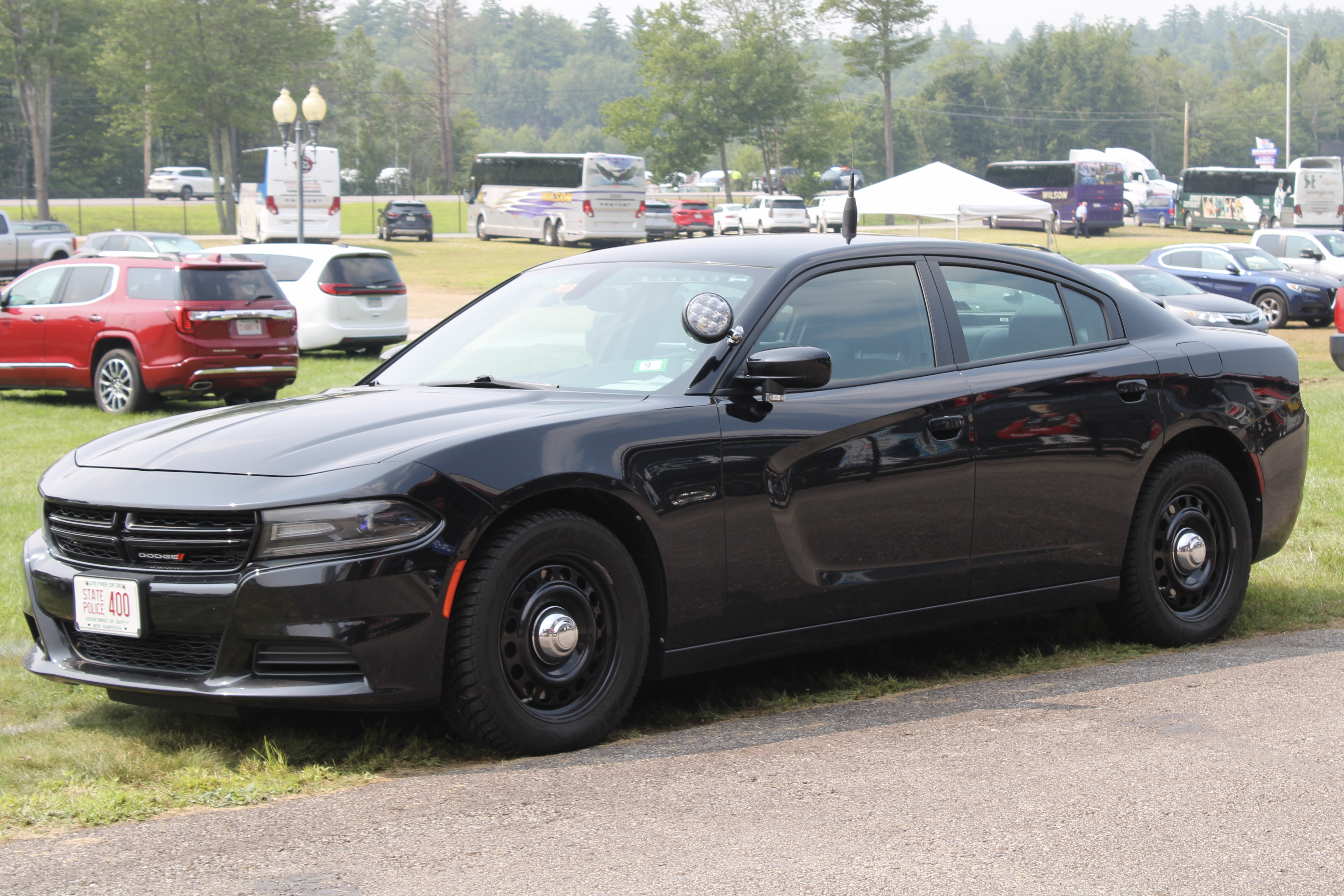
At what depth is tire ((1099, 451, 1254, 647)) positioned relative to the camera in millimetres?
5812

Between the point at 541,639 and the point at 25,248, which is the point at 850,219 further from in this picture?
the point at 25,248

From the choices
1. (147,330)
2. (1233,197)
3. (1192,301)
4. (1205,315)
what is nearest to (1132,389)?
(147,330)

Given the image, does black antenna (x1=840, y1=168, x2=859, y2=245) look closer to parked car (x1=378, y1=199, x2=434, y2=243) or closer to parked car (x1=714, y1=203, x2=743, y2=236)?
parked car (x1=378, y1=199, x2=434, y2=243)

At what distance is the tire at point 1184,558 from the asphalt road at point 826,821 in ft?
3.53

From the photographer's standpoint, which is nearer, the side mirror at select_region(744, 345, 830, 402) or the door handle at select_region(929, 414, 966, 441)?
the side mirror at select_region(744, 345, 830, 402)

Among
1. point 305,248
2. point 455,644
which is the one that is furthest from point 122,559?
point 305,248

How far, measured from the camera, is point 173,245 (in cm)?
3325

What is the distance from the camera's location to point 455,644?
407cm

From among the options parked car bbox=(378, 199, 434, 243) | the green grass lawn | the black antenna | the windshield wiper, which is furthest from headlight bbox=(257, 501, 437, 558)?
parked car bbox=(378, 199, 434, 243)

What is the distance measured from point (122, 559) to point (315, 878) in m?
1.36

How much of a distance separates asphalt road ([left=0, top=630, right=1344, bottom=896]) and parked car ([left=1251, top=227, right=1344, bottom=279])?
29.2 m

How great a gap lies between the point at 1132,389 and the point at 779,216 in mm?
54776

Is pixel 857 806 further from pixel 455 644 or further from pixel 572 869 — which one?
pixel 455 644

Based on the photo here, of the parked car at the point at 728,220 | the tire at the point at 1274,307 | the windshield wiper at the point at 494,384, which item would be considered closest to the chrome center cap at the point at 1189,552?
the windshield wiper at the point at 494,384
